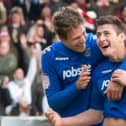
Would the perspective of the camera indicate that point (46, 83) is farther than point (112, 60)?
Yes

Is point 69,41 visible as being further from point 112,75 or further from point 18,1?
point 18,1

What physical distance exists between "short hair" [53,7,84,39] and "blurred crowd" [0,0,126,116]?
417cm

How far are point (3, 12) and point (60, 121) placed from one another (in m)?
6.45

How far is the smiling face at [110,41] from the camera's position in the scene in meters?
4.13

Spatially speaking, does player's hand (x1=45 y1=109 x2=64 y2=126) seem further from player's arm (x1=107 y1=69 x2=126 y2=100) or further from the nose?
the nose

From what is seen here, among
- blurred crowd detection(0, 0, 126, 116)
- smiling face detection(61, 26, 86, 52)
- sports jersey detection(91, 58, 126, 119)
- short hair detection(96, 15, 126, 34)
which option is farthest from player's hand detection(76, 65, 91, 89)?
Answer: blurred crowd detection(0, 0, 126, 116)

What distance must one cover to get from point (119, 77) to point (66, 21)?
1.98 feet

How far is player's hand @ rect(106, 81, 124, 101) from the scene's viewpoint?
13.5 ft

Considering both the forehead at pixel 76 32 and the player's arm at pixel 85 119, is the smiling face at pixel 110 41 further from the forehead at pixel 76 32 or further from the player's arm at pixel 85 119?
the player's arm at pixel 85 119

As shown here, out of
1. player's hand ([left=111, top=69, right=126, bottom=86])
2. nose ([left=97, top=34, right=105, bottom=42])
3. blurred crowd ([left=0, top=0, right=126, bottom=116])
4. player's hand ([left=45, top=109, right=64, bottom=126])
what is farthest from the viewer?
blurred crowd ([left=0, top=0, right=126, bottom=116])

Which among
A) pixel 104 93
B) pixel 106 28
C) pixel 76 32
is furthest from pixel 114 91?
pixel 76 32

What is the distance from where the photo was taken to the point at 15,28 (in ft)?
33.9

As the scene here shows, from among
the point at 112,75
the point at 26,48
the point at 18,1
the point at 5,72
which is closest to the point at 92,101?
the point at 112,75

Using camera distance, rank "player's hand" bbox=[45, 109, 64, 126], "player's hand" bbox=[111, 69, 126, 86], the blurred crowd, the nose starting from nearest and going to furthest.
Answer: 1. "player's hand" bbox=[111, 69, 126, 86]
2. the nose
3. "player's hand" bbox=[45, 109, 64, 126]
4. the blurred crowd
